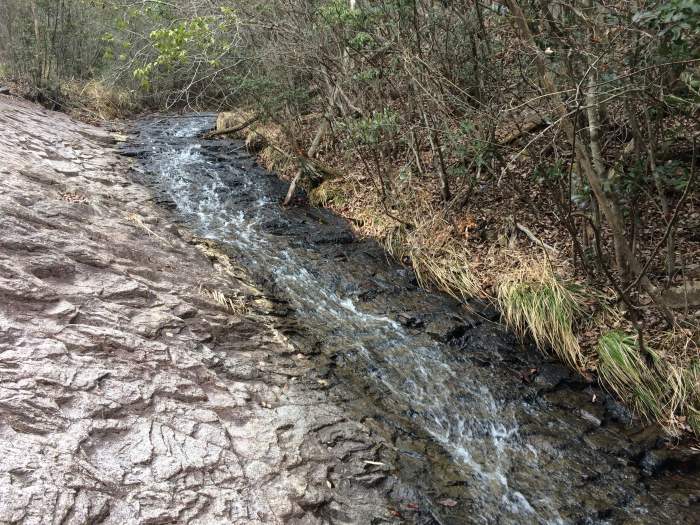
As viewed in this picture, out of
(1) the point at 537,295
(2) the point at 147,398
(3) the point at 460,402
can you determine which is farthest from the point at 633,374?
(2) the point at 147,398

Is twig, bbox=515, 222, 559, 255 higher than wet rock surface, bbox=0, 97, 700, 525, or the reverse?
twig, bbox=515, 222, 559, 255

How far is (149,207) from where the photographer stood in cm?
750

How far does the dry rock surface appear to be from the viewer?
8.80 ft

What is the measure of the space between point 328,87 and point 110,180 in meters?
4.15

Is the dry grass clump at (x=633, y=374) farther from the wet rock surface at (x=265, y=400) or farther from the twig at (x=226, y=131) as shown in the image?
the twig at (x=226, y=131)

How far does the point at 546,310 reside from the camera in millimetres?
5180

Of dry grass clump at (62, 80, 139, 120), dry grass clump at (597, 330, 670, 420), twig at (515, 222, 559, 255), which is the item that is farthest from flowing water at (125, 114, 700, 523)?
dry grass clump at (62, 80, 139, 120)

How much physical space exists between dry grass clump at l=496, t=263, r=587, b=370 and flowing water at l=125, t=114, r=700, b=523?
217mm

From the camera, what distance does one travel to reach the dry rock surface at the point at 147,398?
2.68 meters

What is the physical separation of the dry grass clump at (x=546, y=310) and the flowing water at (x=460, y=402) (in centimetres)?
22

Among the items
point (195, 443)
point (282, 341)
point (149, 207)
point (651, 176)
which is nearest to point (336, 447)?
point (195, 443)

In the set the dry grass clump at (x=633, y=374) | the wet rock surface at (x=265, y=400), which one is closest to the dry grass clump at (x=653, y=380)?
the dry grass clump at (x=633, y=374)

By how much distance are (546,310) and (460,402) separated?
1.53 meters

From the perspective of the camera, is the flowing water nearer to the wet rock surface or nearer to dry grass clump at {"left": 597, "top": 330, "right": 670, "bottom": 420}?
the wet rock surface
